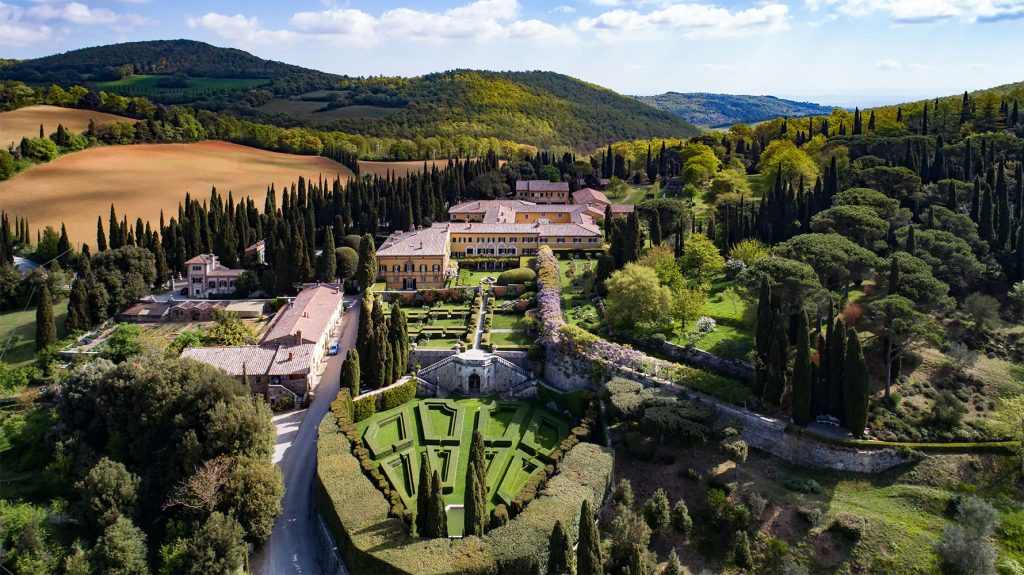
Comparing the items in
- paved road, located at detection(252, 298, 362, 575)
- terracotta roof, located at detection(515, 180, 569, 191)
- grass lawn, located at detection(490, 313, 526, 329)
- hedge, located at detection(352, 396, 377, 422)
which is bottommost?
paved road, located at detection(252, 298, 362, 575)

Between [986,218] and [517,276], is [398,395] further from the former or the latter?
[986,218]

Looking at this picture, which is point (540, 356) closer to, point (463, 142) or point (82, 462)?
point (82, 462)

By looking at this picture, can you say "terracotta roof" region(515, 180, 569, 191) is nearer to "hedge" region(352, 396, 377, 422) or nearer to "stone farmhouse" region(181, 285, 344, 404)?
"stone farmhouse" region(181, 285, 344, 404)

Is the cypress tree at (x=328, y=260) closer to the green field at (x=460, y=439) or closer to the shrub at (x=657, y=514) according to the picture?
the green field at (x=460, y=439)

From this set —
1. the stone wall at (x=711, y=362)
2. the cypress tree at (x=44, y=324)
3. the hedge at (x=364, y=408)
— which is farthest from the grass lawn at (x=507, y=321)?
the cypress tree at (x=44, y=324)

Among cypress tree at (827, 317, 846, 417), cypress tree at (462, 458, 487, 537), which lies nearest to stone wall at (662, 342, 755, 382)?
cypress tree at (827, 317, 846, 417)
